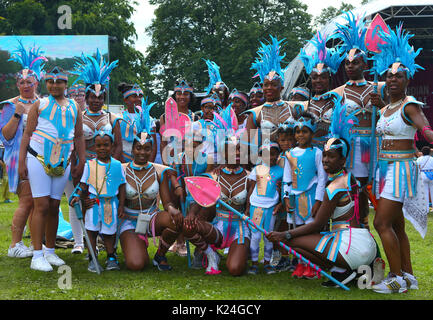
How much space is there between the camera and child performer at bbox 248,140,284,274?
5.20 meters

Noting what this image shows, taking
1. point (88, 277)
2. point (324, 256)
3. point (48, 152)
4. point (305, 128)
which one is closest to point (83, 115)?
point (48, 152)

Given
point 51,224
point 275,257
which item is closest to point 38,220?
point 51,224

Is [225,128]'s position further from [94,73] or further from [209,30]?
[209,30]

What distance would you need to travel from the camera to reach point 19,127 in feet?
19.0

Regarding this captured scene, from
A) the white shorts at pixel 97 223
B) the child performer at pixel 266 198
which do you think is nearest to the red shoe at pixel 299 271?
the child performer at pixel 266 198

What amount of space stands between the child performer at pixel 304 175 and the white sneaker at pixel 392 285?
72cm

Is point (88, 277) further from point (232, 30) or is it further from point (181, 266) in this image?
point (232, 30)

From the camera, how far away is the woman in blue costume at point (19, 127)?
5746 mm

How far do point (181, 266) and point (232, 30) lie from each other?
26.7 metres

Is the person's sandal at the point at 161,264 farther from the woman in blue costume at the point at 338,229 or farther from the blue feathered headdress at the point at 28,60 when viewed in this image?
the blue feathered headdress at the point at 28,60

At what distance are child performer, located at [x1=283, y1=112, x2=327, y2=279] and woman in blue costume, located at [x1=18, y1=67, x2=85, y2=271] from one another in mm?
2245

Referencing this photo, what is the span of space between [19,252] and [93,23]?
22138 millimetres

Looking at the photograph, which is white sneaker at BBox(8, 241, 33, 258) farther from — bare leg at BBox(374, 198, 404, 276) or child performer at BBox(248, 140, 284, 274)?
bare leg at BBox(374, 198, 404, 276)

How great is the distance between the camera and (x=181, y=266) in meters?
5.57
